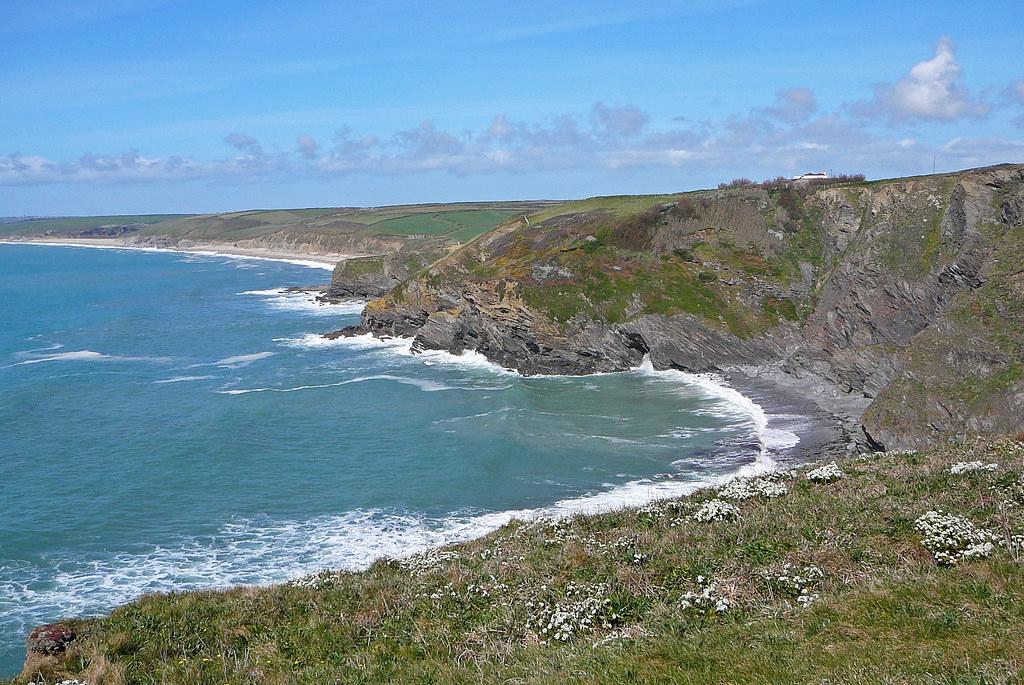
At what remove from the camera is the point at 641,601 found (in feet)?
46.7

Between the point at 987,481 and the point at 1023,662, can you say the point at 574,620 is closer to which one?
the point at 1023,662

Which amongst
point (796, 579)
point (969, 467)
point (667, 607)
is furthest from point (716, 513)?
point (667, 607)

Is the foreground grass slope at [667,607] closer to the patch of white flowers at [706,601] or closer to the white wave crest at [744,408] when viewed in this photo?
the patch of white flowers at [706,601]

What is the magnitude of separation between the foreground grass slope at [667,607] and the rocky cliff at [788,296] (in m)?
21.0

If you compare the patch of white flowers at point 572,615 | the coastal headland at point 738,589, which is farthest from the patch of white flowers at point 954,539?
the patch of white flowers at point 572,615

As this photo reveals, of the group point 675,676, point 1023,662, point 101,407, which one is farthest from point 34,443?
point 1023,662

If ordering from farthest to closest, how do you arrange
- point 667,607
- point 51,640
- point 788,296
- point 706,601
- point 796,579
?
point 788,296
point 51,640
point 796,579
point 667,607
point 706,601

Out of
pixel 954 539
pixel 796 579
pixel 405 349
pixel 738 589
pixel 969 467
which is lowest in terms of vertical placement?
pixel 405 349

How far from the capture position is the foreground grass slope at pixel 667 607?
10703 mm

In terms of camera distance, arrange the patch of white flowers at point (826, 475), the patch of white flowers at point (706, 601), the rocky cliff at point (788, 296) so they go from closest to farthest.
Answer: the patch of white flowers at point (706, 601), the patch of white flowers at point (826, 475), the rocky cliff at point (788, 296)

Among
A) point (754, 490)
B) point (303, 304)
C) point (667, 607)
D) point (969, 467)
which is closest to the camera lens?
point (667, 607)

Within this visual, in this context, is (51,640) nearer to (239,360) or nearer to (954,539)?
(954,539)

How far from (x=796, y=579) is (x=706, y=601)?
5.39ft

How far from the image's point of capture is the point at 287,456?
44594mm
